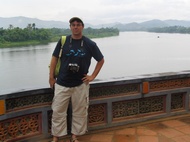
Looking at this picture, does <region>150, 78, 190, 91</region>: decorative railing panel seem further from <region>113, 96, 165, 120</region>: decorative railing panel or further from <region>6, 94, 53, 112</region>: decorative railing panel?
<region>6, 94, 53, 112</region>: decorative railing panel

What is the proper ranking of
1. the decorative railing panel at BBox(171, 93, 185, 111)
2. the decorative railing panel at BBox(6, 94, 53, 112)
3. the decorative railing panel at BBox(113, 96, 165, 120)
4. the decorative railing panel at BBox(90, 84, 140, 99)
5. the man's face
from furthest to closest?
the decorative railing panel at BBox(171, 93, 185, 111)
the decorative railing panel at BBox(113, 96, 165, 120)
the decorative railing panel at BBox(90, 84, 140, 99)
the decorative railing panel at BBox(6, 94, 53, 112)
the man's face

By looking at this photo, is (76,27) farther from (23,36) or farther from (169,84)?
(23,36)

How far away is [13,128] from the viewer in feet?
7.27

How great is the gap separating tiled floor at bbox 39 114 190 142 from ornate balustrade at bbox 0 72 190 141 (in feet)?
0.30

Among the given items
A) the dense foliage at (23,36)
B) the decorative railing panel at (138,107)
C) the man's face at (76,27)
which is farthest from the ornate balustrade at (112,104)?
the dense foliage at (23,36)

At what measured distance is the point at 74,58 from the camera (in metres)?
2.09

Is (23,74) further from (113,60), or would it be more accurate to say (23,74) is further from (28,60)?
(113,60)

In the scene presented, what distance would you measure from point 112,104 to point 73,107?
646 millimetres

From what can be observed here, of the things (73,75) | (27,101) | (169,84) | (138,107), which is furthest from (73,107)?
(169,84)

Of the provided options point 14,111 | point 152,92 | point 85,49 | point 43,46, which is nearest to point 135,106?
point 152,92

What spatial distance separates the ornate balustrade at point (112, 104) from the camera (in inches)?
87.0

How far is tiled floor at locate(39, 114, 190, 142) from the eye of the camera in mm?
2422

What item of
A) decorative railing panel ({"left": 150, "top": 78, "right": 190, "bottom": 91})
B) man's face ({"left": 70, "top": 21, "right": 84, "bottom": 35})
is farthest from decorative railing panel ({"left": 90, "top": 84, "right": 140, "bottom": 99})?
man's face ({"left": 70, "top": 21, "right": 84, "bottom": 35})

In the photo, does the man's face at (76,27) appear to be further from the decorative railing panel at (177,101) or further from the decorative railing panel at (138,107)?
the decorative railing panel at (177,101)
